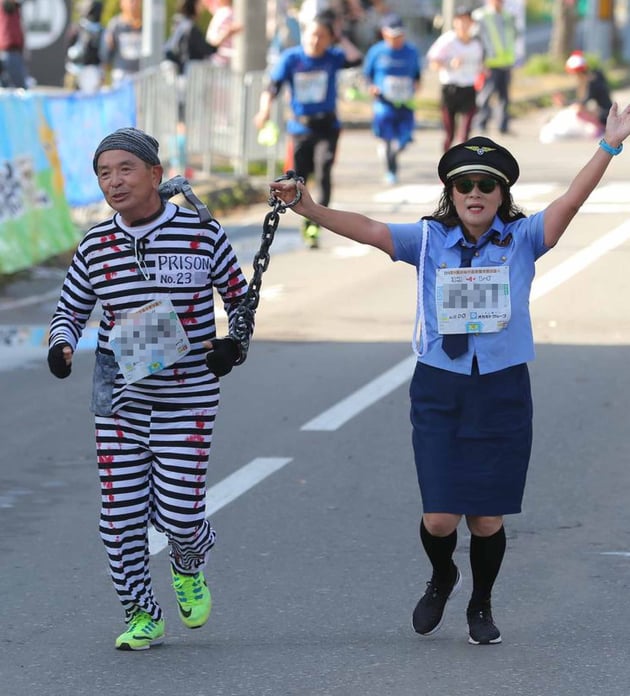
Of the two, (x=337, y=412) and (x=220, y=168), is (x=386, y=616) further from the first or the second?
(x=220, y=168)

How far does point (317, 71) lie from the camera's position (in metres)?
16.1

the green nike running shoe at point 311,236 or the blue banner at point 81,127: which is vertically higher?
the blue banner at point 81,127

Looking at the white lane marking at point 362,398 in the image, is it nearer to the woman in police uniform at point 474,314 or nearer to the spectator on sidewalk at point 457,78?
the woman in police uniform at point 474,314

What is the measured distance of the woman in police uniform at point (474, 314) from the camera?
17.6ft

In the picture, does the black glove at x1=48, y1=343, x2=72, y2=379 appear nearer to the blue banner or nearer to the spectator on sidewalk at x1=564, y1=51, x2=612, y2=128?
the blue banner

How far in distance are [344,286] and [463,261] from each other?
8654 mm

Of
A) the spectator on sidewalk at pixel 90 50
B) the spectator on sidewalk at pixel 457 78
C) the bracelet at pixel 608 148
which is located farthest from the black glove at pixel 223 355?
the spectator on sidewalk at pixel 90 50

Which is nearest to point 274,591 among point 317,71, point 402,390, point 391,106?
point 402,390

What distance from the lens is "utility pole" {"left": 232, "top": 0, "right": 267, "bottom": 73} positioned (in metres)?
23.1

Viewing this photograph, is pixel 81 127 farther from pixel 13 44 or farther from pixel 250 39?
pixel 250 39

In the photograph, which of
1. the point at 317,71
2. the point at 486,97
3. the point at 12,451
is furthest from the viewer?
the point at 486,97

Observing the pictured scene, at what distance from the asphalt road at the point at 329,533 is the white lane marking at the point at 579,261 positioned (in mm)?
375

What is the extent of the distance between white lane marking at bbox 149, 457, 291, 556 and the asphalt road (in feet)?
0.06

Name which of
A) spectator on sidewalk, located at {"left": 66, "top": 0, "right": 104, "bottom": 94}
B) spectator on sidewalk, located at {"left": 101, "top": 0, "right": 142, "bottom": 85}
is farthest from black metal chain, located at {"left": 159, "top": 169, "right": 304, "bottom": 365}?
spectator on sidewalk, located at {"left": 66, "top": 0, "right": 104, "bottom": 94}
